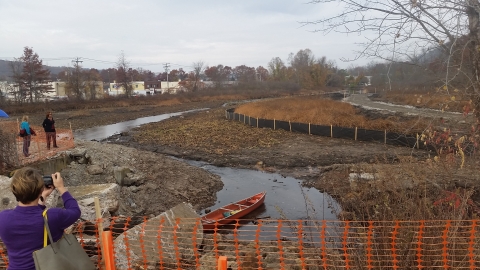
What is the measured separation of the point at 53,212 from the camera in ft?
10.1

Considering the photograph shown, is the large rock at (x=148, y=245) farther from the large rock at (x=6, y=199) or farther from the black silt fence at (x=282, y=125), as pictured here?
the black silt fence at (x=282, y=125)

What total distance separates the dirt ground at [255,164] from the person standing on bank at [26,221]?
4451 millimetres

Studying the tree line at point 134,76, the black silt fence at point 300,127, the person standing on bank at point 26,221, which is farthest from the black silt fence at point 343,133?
the tree line at point 134,76

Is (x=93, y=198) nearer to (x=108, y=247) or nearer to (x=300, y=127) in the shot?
(x=108, y=247)

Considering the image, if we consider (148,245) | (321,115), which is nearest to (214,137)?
(321,115)

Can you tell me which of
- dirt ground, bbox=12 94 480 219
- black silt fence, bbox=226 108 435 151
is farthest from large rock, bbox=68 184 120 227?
black silt fence, bbox=226 108 435 151

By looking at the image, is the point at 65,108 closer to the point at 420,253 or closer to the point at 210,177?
the point at 210,177

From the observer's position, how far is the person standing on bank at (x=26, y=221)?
2873mm

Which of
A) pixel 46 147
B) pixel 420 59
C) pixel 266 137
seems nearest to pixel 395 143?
pixel 266 137

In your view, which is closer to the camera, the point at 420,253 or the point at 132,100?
the point at 420,253

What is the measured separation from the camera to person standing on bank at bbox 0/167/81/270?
2.87 m

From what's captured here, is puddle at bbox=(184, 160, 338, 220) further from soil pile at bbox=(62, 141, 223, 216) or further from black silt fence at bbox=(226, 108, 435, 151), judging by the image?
black silt fence at bbox=(226, 108, 435, 151)

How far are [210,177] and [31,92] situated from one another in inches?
1927

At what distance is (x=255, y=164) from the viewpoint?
18.0 m
